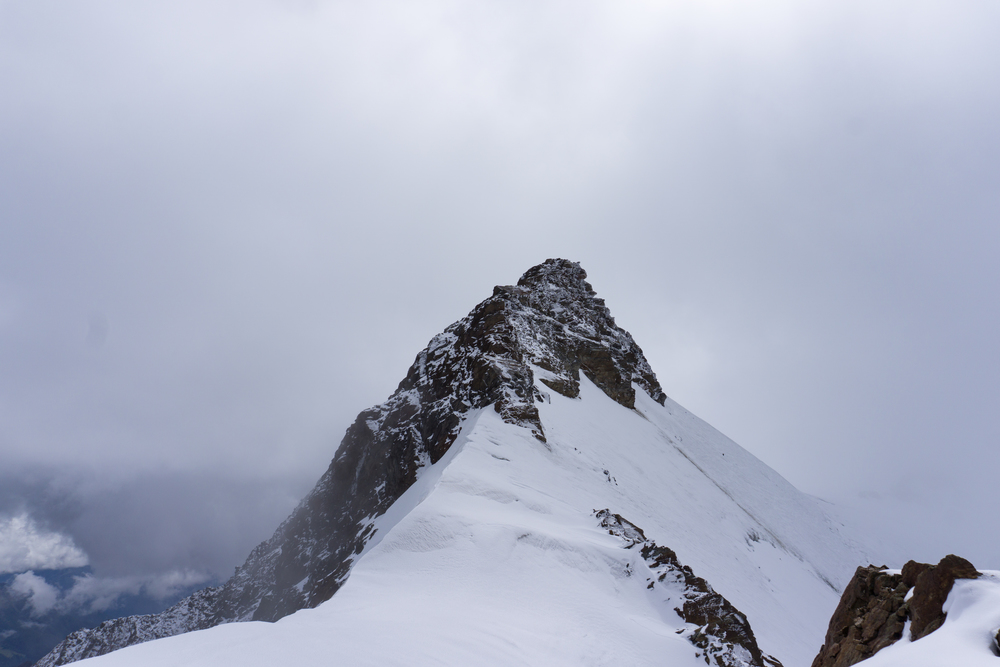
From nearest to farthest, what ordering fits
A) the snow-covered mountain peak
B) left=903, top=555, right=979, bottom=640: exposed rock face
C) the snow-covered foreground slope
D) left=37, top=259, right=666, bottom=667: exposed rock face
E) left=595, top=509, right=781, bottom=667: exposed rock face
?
left=903, top=555, right=979, bottom=640: exposed rock face
the snow-covered foreground slope
the snow-covered mountain peak
left=595, top=509, right=781, bottom=667: exposed rock face
left=37, top=259, right=666, bottom=667: exposed rock face

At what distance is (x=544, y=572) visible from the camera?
45.3 ft

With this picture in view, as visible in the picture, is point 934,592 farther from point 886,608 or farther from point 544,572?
point 544,572

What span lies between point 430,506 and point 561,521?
16.7ft

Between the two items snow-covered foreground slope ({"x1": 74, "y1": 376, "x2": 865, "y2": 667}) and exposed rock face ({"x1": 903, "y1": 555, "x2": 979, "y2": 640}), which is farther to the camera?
snow-covered foreground slope ({"x1": 74, "y1": 376, "x2": 865, "y2": 667})

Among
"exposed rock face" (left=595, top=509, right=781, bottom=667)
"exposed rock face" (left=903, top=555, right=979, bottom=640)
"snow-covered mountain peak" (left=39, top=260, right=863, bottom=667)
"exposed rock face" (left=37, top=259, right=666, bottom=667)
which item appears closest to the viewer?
"exposed rock face" (left=903, top=555, right=979, bottom=640)

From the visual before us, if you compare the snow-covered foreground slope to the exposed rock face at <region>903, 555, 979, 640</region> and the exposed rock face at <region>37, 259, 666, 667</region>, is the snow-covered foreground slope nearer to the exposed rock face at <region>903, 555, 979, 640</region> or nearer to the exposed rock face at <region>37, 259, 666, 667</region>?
the exposed rock face at <region>37, 259, 666, 667</region>

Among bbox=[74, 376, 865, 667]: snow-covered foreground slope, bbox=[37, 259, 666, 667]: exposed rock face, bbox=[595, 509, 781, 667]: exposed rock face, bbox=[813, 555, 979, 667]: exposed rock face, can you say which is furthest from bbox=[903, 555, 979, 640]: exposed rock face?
bbox=[37, 259, 666, 667]: exposed rock face

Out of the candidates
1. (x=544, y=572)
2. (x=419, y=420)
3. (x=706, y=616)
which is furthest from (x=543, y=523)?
(x=419, y=420)

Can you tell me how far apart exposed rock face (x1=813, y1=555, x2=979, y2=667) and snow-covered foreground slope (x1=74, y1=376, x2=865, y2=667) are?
3855 mm

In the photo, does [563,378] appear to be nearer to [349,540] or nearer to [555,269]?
[349,540]

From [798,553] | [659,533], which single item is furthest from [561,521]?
[798,553]

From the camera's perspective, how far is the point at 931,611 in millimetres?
6965

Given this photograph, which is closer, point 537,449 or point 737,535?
point 537,449

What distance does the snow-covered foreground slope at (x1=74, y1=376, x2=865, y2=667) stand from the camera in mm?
8469
